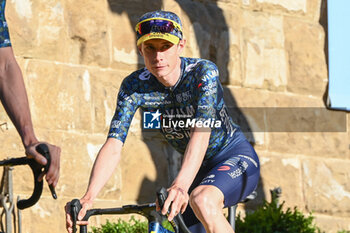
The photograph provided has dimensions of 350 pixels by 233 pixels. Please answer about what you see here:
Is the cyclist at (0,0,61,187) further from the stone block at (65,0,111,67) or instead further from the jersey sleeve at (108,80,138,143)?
the stone block at (65,0,111,67)

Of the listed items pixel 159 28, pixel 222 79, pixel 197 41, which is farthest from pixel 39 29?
pixel 159 28

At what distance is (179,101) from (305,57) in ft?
12.8

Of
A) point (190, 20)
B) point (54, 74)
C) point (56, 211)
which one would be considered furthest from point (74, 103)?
point (190, 20)

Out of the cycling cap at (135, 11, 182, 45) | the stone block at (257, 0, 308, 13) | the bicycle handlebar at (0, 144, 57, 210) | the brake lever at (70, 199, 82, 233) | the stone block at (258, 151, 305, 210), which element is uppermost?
the stone block at (257, 0, 308, 13)

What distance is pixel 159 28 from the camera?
411cm

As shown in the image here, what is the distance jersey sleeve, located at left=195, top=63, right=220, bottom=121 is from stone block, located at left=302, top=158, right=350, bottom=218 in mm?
3749

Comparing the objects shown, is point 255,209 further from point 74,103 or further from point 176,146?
point 176,146

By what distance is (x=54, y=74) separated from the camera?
6.29m

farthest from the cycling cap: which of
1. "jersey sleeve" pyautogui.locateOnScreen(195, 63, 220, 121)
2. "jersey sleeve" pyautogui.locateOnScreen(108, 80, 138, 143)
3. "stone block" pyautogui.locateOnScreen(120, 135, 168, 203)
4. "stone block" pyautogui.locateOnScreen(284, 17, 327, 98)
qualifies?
"stone block" pyautogui.locateOnScreen(284, 17, 327, 98)

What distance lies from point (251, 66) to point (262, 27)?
17.3 inches

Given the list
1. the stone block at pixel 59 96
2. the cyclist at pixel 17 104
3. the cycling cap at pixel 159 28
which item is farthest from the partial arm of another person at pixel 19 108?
the stone block at pixel 59 96

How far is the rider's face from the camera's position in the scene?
13.8ft

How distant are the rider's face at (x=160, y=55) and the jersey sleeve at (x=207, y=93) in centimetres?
18

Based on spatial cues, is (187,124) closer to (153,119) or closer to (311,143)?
(153,119)
